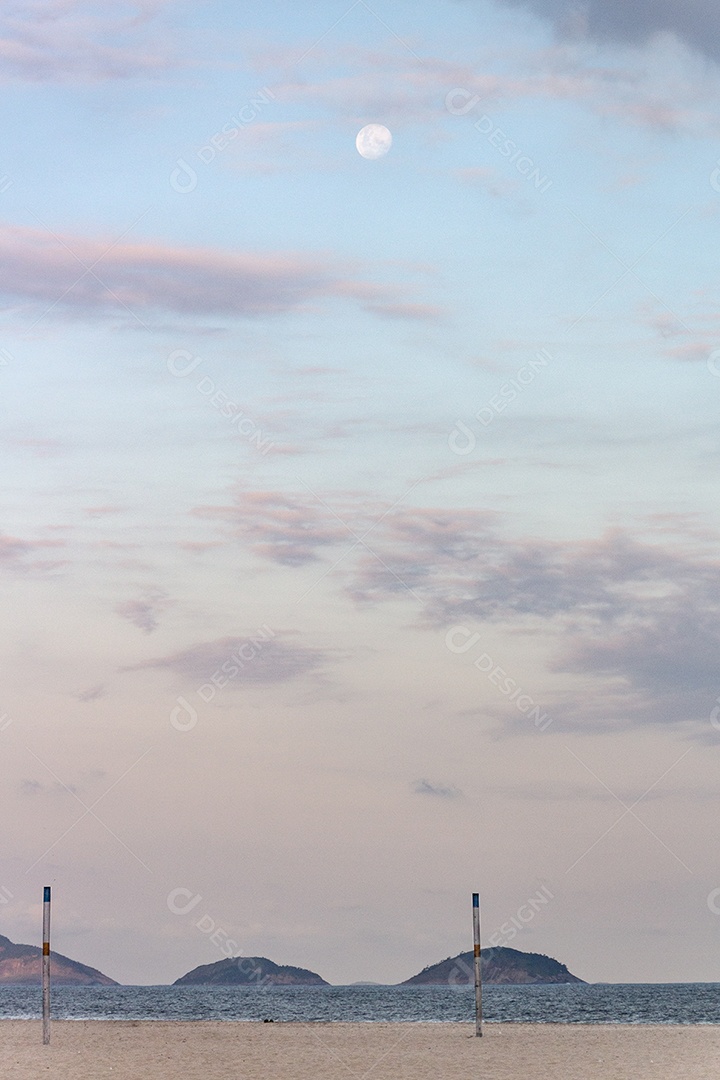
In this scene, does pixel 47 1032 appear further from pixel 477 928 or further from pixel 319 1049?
pixel 477 928

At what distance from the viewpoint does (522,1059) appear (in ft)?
89.4

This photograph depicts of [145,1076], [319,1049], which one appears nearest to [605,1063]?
[319,1049]

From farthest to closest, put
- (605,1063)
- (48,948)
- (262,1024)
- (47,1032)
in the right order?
(262,1024), (47,1032), (48,948), (605,1063)

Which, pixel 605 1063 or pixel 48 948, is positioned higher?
pixel 48 948

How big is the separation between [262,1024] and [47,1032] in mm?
10596

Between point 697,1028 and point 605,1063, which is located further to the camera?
point 697,1028

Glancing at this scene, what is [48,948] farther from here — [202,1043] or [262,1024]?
[262,1024]

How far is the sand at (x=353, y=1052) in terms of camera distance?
24.4 metres

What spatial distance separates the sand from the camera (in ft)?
80.2

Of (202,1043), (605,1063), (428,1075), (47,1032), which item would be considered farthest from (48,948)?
(605,1063)

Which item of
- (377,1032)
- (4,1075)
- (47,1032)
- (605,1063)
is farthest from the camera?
(377,1032)

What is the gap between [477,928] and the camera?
29.7m

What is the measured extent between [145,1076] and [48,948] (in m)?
5.32

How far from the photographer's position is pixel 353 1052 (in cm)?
2919
